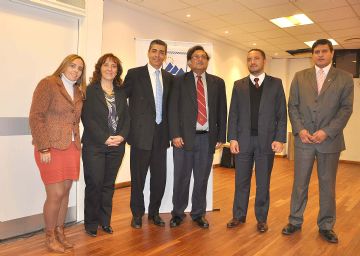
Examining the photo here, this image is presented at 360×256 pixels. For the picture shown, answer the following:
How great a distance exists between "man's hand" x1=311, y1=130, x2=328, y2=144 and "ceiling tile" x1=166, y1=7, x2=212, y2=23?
11.6 feet

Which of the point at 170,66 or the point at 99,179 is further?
the point at 170,66

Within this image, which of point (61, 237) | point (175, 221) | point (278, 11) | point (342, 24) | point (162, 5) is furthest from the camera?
point (342, 24)

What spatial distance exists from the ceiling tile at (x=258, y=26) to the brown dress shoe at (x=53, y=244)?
5.40 metres

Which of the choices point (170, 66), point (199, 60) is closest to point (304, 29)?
point (170, 66)

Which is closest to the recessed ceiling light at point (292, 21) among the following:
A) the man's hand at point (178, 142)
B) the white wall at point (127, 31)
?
the white wall at point (127, 31)

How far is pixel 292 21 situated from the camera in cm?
622

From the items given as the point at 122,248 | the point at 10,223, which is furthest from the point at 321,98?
the point at 10,223

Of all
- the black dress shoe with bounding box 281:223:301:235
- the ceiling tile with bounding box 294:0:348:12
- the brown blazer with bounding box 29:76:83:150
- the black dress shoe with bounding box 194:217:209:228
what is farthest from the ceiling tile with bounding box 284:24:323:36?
the brown blazer with bounding box 29:76:83:150

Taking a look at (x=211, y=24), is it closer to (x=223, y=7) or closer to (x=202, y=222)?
(x=223, y=7)

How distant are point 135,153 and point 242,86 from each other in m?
Answer: 1.27

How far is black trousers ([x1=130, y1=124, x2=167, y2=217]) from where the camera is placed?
123 inches

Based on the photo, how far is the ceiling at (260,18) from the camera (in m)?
5.29

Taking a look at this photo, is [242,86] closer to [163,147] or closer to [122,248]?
[163,147]

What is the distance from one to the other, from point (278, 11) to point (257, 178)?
3.64 m
